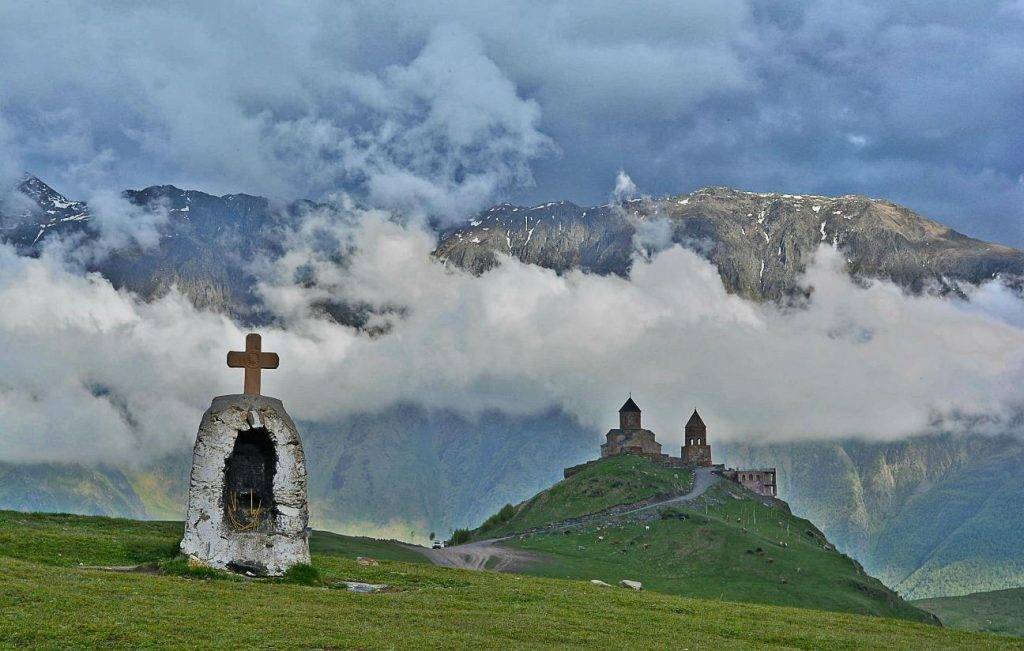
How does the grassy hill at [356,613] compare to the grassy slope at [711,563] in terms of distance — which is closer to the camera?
the grassy hill at [356,613]

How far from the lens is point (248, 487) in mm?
42438

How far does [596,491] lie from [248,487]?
9292 cm

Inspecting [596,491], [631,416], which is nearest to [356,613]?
[596,491]

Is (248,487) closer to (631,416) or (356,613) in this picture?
(356,613)

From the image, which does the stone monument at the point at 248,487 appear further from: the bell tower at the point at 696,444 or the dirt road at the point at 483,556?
the bell tower at the point at 696,444

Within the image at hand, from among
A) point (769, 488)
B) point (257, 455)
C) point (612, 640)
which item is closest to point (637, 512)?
point (769, 488)

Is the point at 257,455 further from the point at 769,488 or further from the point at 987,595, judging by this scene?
the point at 987,595

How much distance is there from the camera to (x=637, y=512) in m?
118

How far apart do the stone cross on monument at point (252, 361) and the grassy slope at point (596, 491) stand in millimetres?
77413

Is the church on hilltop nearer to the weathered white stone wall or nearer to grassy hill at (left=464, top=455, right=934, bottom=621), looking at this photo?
grassy hill at (left=464, top=455, right=934, bottom=621)

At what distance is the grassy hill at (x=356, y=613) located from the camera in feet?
92.1

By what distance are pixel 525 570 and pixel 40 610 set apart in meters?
53.4

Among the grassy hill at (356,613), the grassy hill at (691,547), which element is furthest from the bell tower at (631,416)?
the grassy hill at (356,613)

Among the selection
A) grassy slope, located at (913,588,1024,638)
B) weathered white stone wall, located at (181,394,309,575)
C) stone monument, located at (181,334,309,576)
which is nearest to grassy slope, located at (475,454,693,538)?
grassy slope, located at (913,588,1024,638)
